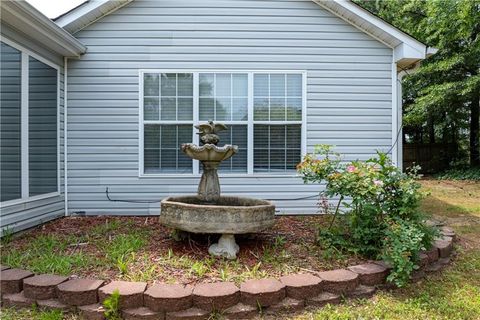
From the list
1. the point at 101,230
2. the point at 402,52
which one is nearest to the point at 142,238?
the point at 101,230

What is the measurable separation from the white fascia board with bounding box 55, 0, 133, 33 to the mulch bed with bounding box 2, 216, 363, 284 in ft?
10.5

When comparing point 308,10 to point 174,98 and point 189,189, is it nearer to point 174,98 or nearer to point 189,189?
point 174,98

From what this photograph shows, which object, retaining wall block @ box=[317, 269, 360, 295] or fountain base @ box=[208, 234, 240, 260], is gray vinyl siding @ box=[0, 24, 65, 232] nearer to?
fountain base @ box=[208, 234, 240, 260]

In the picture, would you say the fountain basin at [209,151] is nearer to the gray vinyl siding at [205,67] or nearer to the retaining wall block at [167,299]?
the retaining wall block at [167,299]

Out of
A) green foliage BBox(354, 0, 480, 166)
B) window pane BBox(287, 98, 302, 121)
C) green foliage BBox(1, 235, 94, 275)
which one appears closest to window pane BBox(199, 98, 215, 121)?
window pane BBox(287, 98, 302, 121)

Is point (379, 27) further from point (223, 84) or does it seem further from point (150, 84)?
point (150, 84)

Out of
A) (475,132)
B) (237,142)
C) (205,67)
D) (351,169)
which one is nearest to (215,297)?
(351,169)

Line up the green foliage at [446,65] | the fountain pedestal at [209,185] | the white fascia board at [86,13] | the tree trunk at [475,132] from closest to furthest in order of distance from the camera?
the fountain pedestal at [209,185], the white fascia board at [86,13], the green foliage at [446,65], the tree trunk at [475,132]

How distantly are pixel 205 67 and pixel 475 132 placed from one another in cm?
1321

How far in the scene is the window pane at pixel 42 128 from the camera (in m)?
4.93

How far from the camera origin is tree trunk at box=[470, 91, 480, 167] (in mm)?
13602

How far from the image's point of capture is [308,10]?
598cm

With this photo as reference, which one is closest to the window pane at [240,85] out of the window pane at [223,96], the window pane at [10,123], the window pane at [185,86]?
the window pane at [223,96]

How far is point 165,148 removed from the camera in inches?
236
